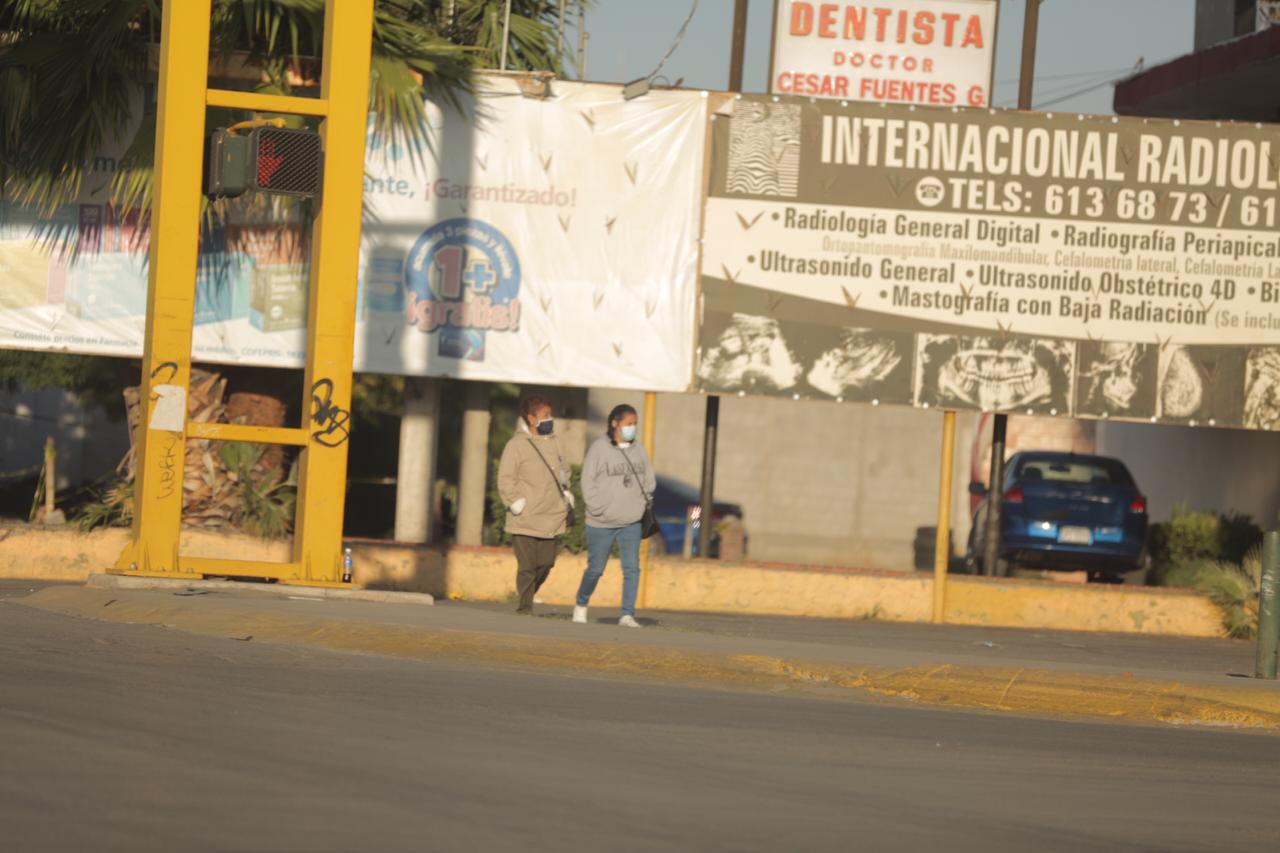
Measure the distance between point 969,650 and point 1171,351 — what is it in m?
4.39

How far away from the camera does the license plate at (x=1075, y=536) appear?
62.2 feet

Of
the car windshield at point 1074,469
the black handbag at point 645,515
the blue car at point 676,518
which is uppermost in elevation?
the car windshield at point 1074,469

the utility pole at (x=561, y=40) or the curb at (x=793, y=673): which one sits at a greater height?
the utility pole at (x=561, y=40)

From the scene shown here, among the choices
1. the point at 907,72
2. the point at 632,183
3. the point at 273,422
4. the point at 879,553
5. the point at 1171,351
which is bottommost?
the point at 879,553

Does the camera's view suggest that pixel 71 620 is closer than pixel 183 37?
Yes

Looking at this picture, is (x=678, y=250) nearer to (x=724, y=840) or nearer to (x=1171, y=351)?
(x=1171, y=351)

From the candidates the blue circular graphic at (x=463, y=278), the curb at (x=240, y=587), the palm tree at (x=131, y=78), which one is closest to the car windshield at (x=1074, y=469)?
the blue circular graphic at (x=463, y=278)

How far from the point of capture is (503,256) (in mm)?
16125

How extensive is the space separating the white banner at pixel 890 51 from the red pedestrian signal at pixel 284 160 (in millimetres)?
6177

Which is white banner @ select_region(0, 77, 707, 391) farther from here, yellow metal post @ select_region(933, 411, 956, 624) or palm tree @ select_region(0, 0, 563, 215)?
yellow metal post @ select_region(933, 411, 956, 624)

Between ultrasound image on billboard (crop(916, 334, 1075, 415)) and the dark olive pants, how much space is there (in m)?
4.69

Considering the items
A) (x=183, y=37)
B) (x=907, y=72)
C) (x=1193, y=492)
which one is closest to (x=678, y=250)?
(x=907, y=72)

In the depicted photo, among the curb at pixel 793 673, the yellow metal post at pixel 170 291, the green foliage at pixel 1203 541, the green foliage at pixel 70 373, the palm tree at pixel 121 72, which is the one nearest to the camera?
the curb at pixel 793 673

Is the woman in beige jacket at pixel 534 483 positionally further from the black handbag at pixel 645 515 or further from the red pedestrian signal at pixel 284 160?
the red pedestrian signal at pixel 284 160
